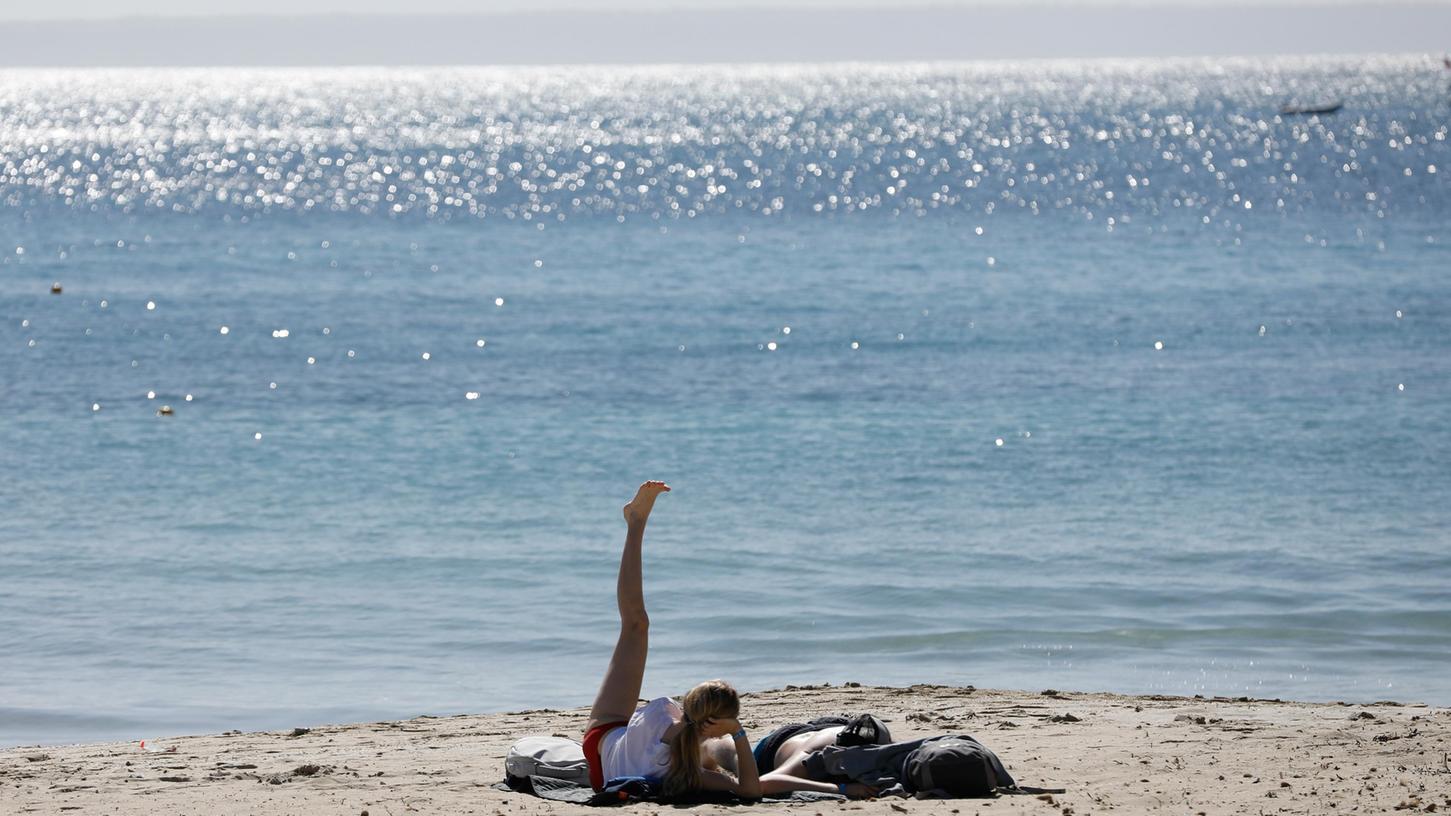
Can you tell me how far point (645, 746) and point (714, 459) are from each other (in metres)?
12.4

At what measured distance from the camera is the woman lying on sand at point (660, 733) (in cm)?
782

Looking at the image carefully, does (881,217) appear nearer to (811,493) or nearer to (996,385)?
(996,385)

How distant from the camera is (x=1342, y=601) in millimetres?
14547

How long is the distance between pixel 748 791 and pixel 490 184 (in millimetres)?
64776

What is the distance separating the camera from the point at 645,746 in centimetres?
800

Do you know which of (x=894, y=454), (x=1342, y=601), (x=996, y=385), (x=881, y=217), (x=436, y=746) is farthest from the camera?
(x=881, y=217)

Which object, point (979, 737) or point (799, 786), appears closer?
point (799, 786)

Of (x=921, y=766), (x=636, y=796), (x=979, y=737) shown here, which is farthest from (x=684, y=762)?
(x=979, y=737)

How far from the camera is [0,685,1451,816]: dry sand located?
7.79 m

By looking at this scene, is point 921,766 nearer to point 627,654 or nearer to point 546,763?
point 627,654

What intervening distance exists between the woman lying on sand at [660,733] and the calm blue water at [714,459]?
3567 mm

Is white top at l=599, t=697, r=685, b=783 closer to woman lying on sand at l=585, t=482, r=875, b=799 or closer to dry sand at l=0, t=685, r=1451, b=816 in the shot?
woman lying on sand at l=585, t=482, r=875, b=799

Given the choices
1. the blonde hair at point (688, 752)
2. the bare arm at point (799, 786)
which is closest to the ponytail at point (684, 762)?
the blonde hair at point (688, 752)

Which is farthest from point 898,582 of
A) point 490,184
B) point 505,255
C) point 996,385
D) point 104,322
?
point 490,184
